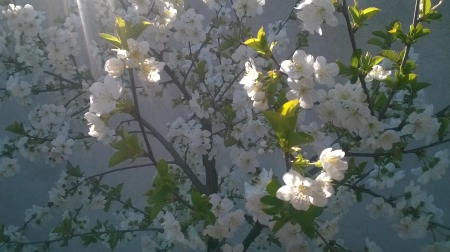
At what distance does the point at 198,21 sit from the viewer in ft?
5.86

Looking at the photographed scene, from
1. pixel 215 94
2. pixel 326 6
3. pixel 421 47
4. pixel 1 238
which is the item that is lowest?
pixel 1 238

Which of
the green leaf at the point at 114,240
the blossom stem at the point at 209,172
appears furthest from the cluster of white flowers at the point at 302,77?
the green leaf at the point at 114,240

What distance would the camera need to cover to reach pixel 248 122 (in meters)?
1.53

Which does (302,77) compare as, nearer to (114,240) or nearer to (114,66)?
(114,66)

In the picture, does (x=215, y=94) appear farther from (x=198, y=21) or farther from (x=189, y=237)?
(x=189, y=237)

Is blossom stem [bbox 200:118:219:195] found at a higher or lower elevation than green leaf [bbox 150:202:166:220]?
lower

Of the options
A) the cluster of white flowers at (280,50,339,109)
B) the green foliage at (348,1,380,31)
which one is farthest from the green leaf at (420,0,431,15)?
the cluster of white flowers at (280,50,339,109)

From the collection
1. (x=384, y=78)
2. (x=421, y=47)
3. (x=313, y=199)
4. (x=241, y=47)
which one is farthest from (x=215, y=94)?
(x=421, y=47)

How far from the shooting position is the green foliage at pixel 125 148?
1.27 metres

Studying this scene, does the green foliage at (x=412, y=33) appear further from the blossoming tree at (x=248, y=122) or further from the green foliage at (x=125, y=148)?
the green foliage at (x=125, y=148)

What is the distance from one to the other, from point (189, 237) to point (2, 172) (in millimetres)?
1179

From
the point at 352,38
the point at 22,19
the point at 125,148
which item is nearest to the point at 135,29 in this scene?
the point at 125,148

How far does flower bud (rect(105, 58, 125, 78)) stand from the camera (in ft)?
3.94

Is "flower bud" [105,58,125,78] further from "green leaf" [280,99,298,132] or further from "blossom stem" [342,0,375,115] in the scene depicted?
"blossom stem" [342,0,375,115]
